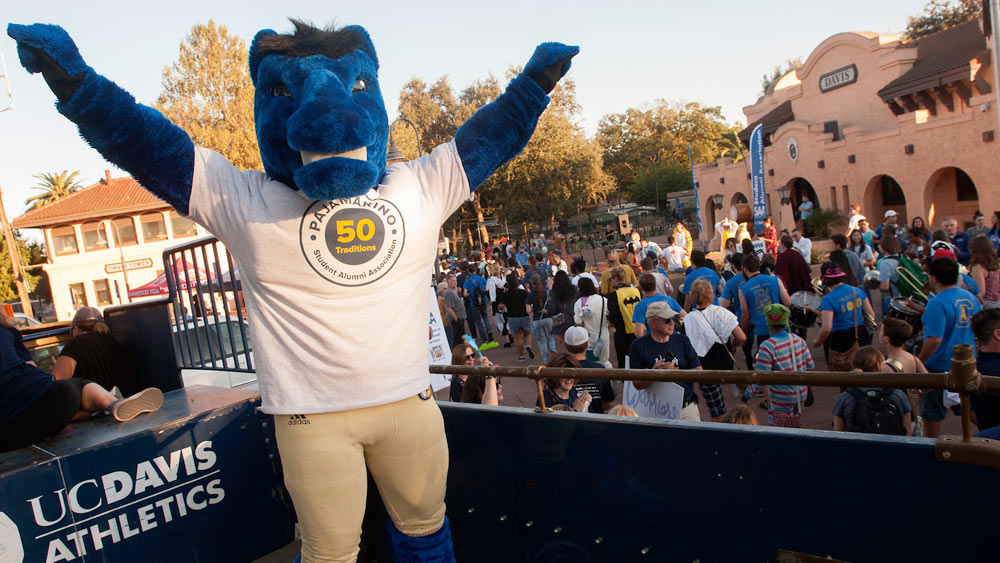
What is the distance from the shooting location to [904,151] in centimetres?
2144

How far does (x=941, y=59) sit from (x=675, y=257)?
12908mm

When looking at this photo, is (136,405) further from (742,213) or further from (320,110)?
(742,213)

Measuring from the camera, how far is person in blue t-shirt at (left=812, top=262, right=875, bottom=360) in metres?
6.32

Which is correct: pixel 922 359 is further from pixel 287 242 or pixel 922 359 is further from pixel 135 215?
pixel 135 215

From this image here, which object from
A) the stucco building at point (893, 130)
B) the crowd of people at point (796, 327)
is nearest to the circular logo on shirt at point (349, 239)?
the crowd of people at point (796, 327)

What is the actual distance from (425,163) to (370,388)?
89 cm

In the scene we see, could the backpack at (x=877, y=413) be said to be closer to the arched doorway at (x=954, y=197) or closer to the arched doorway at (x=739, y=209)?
the arched doorway at (x=954, y=197)

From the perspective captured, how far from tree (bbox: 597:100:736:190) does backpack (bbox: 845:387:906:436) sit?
4874 centimetres

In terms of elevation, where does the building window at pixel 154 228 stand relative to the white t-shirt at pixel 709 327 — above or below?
above

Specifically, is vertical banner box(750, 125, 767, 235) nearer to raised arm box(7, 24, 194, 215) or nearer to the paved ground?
the paved ground

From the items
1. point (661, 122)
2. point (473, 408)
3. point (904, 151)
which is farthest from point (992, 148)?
point (661, 122)

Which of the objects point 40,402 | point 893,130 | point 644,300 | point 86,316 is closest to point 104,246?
point 893,130

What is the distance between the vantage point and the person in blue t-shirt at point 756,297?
7.39 meters

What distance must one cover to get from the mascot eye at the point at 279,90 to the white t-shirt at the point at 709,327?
185 inches
